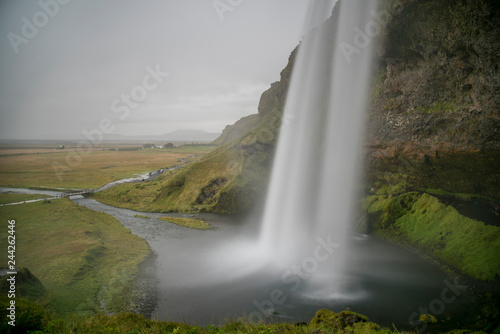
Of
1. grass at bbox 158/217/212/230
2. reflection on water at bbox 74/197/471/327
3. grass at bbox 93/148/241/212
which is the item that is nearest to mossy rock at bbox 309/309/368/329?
reflection on water at bbox 74/197/471/327

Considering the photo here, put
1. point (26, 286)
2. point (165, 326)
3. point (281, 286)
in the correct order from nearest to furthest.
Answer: point (165, 326)
point (26, 286)
point (281, 286)

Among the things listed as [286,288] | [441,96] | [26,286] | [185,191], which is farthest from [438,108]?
[185,191]

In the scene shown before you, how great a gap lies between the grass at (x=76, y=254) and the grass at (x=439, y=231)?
27.7m

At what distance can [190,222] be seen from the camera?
37.9 m

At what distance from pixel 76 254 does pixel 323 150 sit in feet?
125

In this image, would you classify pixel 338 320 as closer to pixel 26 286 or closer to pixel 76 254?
pixel 26 286

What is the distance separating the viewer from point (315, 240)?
29906 mm

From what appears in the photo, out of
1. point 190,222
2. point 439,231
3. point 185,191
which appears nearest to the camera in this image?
point 439,231

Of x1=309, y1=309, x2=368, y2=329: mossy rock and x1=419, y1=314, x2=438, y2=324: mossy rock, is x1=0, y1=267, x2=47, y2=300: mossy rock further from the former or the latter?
x1=419, y1=314, x2=438, y2=324: mossy rock

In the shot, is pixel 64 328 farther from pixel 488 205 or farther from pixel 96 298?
pixel 488 205

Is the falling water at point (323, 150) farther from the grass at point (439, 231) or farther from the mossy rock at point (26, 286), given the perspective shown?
the mossy rock at point (26, 286)

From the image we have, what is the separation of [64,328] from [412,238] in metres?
31.4

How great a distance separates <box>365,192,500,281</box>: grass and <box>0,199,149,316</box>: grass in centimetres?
2773

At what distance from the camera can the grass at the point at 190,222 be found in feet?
118
